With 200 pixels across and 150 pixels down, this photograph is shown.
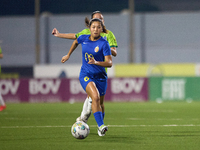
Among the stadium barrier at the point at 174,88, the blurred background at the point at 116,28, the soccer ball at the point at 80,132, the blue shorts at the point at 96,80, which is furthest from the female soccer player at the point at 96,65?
the blurred background at the point at 116,28

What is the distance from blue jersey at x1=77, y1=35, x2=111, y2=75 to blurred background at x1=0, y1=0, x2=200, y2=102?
2217cm

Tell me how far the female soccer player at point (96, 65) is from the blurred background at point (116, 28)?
22144 mm

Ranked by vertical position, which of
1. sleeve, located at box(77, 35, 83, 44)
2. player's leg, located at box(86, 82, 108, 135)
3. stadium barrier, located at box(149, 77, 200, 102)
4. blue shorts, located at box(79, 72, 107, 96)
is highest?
sleeve, located at box(77, 35, 83, 44)

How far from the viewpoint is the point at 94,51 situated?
734 centimetres

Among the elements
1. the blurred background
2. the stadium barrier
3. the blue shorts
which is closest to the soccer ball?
the blue shorts

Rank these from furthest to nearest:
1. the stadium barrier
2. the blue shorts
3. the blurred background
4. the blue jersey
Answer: the blurred background, the stadium barrier, the blue shorts, the blue jersey

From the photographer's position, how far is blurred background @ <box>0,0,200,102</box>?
2991 centimetres

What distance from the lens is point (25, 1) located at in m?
30.5

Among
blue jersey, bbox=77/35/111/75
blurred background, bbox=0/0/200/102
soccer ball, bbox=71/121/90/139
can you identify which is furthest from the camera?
blurred background, bbox=0/0/200/102

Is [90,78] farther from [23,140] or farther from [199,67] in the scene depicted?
[199,67]

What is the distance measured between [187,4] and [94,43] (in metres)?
24.2

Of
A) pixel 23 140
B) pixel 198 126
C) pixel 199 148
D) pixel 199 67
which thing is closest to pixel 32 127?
pixel 23 140

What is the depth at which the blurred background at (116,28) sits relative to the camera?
29906 millimetres

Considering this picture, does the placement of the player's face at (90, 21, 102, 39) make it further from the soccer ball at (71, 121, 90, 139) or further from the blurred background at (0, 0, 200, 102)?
the blurred background at (0, 0, 200, 102)
